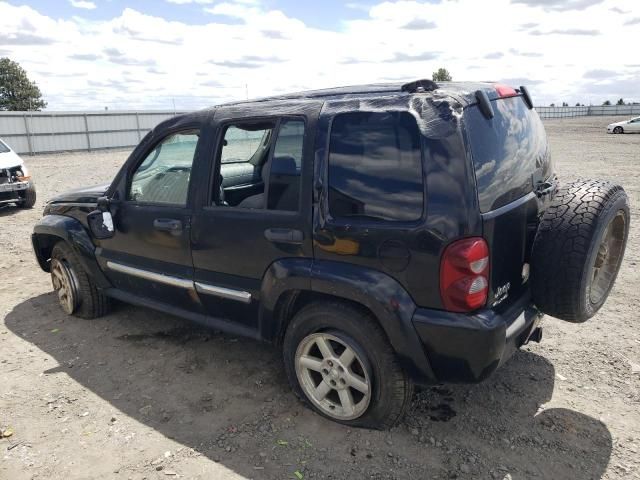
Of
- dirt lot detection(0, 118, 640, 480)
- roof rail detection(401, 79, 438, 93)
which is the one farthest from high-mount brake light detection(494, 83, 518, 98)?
dirt lot detection(0, 118, 640, 480)

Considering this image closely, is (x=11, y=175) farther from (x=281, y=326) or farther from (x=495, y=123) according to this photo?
(x=495, y=123)

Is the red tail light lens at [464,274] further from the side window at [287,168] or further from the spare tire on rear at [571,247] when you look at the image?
the side window at [287,168]

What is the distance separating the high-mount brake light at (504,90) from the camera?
10.0 feet

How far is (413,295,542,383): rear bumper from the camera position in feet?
8.38

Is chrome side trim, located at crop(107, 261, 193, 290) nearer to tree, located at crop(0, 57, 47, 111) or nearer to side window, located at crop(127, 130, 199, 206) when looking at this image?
side window, located at crop(127, 130, 199, 206)

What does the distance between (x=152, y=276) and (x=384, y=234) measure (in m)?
2.07

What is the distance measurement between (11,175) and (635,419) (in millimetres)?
10507

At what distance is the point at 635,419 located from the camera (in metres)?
3.08

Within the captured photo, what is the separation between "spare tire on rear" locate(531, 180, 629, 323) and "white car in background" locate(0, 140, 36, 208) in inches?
389

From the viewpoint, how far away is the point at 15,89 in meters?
47.8

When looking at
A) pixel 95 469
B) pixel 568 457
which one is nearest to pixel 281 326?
pixel 95 469

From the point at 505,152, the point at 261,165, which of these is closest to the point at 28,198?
the point at 261,165

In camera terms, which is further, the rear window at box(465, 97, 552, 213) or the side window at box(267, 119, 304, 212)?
the side window at box(267, 119, 304, 212)

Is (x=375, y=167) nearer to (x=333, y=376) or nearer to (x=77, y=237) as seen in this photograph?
(x=333, y=376)
